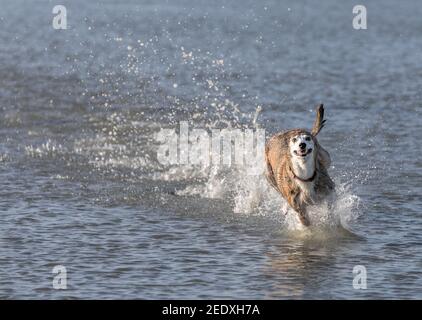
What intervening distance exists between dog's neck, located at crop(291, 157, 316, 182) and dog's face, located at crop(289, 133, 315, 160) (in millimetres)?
53

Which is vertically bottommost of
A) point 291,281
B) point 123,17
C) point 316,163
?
point 291,281

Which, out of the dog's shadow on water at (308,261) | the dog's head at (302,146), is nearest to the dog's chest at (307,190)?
the dog's head at (302,146)

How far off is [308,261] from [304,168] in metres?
1.08

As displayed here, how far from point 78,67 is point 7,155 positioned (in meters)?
8.71

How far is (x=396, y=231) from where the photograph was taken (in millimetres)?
11984

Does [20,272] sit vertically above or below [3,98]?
below

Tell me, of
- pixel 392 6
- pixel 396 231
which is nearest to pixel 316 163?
pixel 396 231

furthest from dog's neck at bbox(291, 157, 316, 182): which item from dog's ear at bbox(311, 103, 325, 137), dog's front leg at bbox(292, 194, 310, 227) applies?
dog's ear at bbox(311, 103, 325, 137)

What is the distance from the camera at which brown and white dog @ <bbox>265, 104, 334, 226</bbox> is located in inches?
447

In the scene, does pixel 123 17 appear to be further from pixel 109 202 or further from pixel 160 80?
pixel 109 202

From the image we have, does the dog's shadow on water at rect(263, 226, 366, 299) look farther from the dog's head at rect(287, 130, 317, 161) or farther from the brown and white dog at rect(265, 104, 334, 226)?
the dog's head at rect(287, 130, 317, 161)

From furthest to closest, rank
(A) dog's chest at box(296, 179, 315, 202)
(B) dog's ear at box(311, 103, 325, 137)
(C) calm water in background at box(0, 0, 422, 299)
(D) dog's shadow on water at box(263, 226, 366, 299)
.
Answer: (B) dog's ear at box(311, 103, 325, 137) < (A) dog's chest at box(296, 179, 315, 202) < (C) calm water in background at box(0, 0, 422, 299) < (D) dog's shadow on water at box(263, 226, 366, 299)

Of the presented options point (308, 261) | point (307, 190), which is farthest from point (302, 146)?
point (308, 261)

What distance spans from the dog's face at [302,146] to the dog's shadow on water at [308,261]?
92cm
